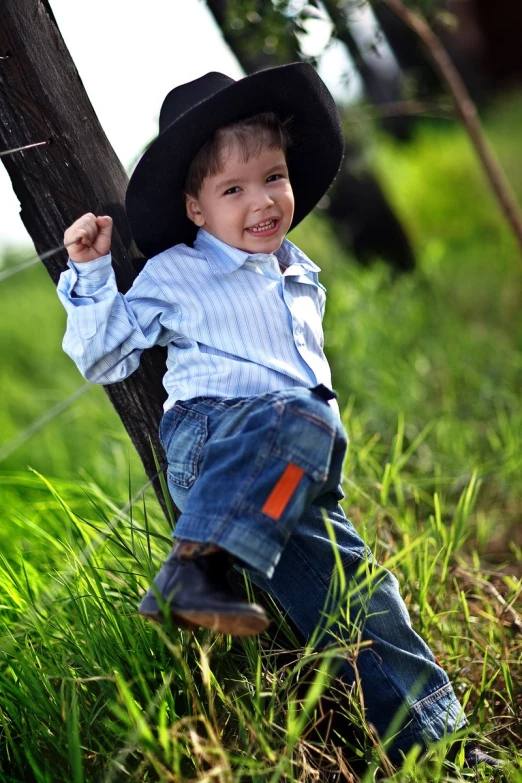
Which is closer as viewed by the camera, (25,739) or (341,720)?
(25,739)

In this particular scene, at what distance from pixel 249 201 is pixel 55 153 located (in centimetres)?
49

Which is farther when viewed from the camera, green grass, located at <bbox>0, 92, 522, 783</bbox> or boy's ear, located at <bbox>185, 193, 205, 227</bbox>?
boy's ear, located at <bbox>185, 193, 205, 227</bbox>

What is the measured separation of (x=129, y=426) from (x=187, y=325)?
46 cm

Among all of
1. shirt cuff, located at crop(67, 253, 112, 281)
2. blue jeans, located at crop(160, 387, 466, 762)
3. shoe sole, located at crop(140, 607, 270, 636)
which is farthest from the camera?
shirt cuff, located at crop(67, 253, 112, 281)

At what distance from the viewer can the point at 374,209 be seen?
5.84 m

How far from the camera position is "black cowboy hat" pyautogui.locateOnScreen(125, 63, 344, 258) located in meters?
1.88

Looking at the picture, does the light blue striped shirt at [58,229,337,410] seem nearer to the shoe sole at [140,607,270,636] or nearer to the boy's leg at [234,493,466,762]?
the boy's leg at [234,493,466,762]

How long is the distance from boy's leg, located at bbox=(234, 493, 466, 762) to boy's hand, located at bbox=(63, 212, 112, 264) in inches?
28.9

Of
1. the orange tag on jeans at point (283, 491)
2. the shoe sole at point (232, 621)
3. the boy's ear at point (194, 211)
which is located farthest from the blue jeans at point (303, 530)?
the boy's ear at point (194, 211)

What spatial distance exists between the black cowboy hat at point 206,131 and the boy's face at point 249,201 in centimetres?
8

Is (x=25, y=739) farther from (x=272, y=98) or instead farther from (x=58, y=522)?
(x=272, y=98)

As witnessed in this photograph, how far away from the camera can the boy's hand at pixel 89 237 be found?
6.29ft

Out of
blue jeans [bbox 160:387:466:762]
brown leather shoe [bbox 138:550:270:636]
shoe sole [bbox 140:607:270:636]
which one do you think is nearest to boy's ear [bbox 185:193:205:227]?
blue jeans [bbox 160:387:466:762]

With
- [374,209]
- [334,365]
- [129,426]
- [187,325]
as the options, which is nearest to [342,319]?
[334,365]
